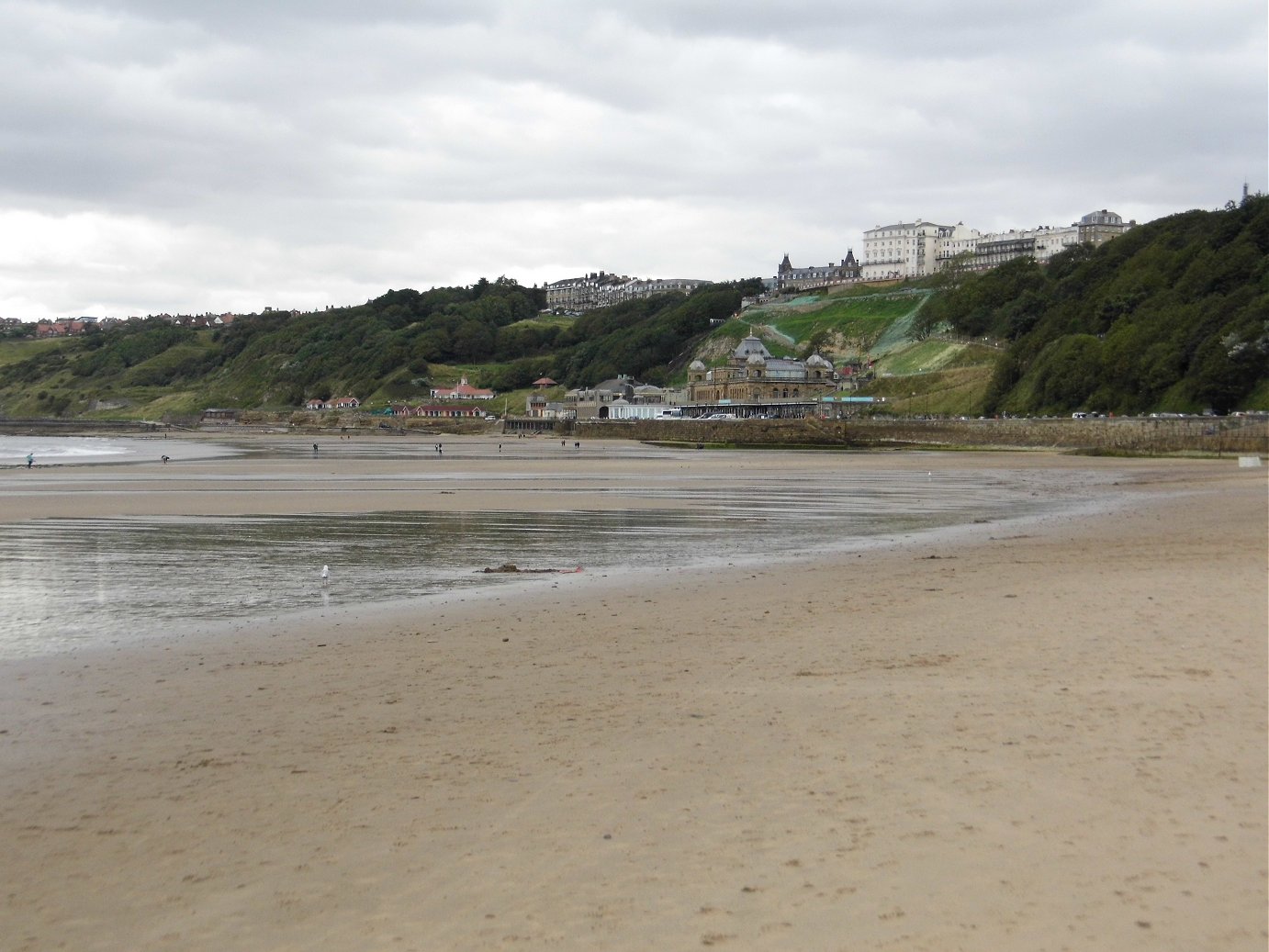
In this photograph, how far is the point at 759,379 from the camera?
10488 centimetres

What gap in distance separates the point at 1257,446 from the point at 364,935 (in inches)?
1797

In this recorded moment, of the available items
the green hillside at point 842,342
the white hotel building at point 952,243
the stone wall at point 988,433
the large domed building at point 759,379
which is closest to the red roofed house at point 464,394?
the green hillside at point 842,342

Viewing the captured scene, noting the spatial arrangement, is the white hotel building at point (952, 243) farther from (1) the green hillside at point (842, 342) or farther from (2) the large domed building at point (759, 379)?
(2) the large domed building at point (759, 379)

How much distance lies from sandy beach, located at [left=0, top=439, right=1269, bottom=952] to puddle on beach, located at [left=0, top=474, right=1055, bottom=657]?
1605mm

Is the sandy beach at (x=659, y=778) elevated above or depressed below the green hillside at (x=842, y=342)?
below

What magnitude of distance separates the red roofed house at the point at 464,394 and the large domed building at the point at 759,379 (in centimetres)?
3096

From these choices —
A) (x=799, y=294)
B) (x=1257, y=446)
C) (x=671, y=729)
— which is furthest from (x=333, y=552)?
(x=799, y=294)

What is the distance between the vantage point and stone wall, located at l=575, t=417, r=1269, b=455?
43.9 m

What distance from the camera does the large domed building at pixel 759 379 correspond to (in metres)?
103

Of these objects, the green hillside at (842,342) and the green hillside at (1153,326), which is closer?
the green hillside at (1153,326)

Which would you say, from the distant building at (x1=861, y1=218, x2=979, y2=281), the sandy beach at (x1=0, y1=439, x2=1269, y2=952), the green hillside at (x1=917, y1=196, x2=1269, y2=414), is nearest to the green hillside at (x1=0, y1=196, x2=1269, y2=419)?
the green hillside at (x1=917, y1=196, x2=1269, y2=414)

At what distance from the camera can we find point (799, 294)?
465ft

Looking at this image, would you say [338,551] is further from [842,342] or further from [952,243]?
[952,243]

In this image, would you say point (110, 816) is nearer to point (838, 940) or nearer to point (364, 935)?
point (364, 935)
